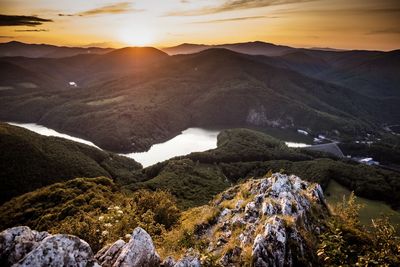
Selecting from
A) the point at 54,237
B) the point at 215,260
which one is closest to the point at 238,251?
the point at 215,260

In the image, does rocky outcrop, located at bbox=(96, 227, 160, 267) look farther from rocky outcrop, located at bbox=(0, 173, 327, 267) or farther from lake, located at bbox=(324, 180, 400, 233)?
lake, located at bbox=(324, 180, 400, 233)

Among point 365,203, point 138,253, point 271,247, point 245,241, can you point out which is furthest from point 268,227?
point 365,203

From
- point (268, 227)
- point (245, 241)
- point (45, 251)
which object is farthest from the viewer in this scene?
point (245, 241)

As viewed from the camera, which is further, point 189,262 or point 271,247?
point 271,247

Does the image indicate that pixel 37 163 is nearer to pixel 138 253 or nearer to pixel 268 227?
pixel 138 253

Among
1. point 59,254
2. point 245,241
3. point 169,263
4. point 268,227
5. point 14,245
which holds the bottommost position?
point 245,241

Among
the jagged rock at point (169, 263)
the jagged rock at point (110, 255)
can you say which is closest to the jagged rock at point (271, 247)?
the jagged rock at point (169, 263)

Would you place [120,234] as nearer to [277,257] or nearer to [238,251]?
[238,251]

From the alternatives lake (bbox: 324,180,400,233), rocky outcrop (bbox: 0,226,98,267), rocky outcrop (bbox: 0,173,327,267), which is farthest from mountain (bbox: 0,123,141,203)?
rocky outcrop (bbox: 0,173,327,267)
